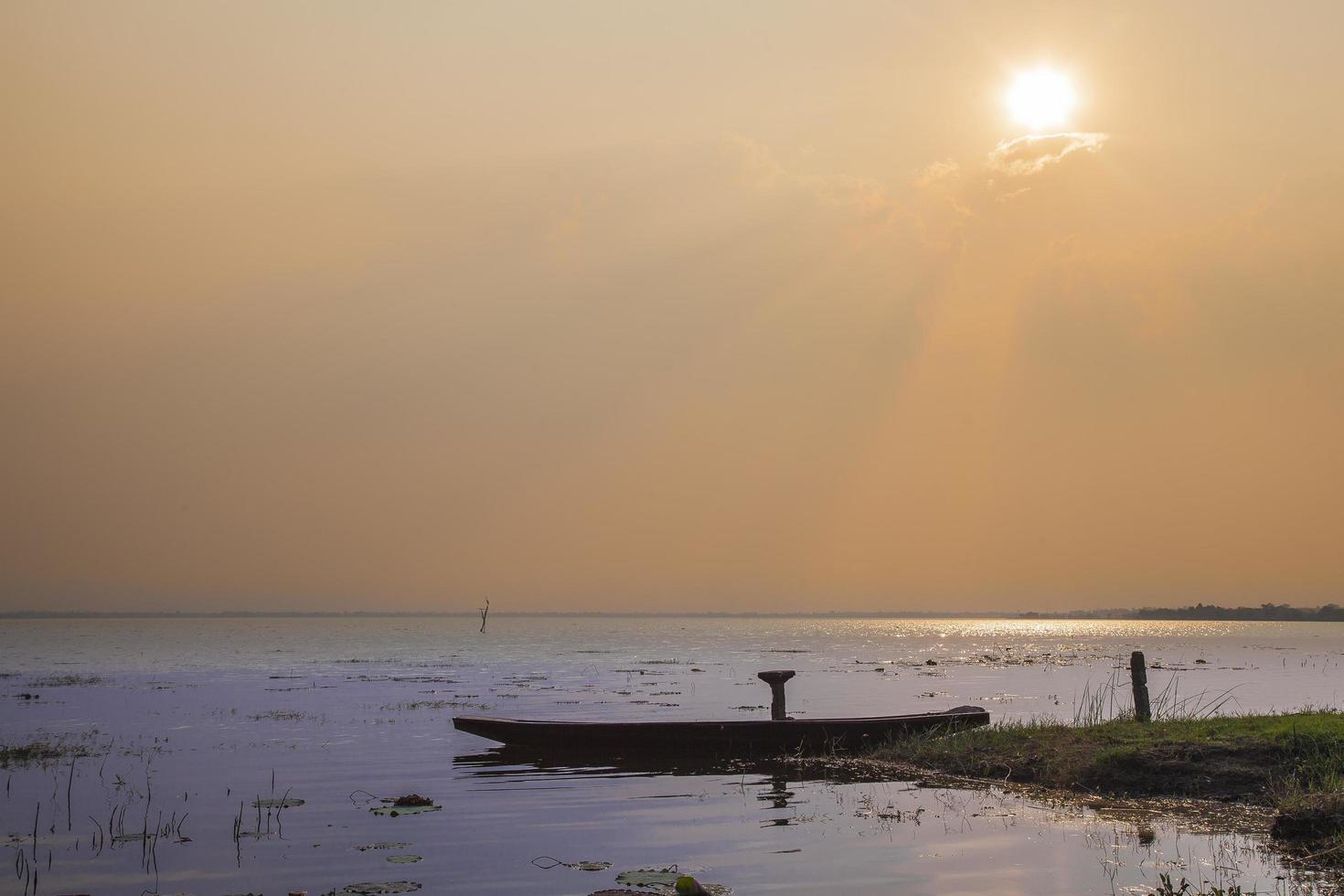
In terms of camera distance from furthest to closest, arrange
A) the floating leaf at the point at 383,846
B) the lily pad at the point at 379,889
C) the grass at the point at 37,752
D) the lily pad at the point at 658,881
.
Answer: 1. the grass at the point at 37,752
2. the floating leaf at the point at 383,846
3. the lily pad at the point at 379,889
4. the lily pad at the point at 658,881

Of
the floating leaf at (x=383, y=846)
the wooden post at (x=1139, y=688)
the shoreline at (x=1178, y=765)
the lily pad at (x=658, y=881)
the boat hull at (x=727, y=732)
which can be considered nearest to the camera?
the lily pad at (x=658, y=881)

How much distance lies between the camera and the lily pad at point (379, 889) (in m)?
12.6

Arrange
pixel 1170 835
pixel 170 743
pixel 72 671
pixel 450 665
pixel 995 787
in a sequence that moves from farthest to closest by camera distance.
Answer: pixel 450 665, pixel 72 671, pixel 170 743, pixel 995 787, pixel 1170 835

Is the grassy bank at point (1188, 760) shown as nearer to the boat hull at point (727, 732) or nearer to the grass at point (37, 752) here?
the boat hull at point (727, 732)

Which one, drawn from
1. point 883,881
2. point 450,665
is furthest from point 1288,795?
point 450,665

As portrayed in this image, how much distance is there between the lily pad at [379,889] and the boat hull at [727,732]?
11720 millimetres

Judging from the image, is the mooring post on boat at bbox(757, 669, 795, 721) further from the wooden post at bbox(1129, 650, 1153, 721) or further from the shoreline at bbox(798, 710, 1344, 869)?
the wooden post at bbox(1129, 650, 1153, 721)

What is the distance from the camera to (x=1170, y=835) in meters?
14.2

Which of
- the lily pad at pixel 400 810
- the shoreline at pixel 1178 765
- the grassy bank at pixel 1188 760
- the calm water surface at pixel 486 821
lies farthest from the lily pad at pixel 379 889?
the grassy bank at pixel 1188 760

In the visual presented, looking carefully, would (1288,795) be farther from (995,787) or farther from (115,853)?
(115,853)

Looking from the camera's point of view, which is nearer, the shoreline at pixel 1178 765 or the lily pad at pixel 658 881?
the lily pad at pixel 658 881

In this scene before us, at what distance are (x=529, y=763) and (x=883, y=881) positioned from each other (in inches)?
517

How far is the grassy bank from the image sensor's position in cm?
1379

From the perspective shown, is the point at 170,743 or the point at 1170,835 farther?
the point at 170,743
